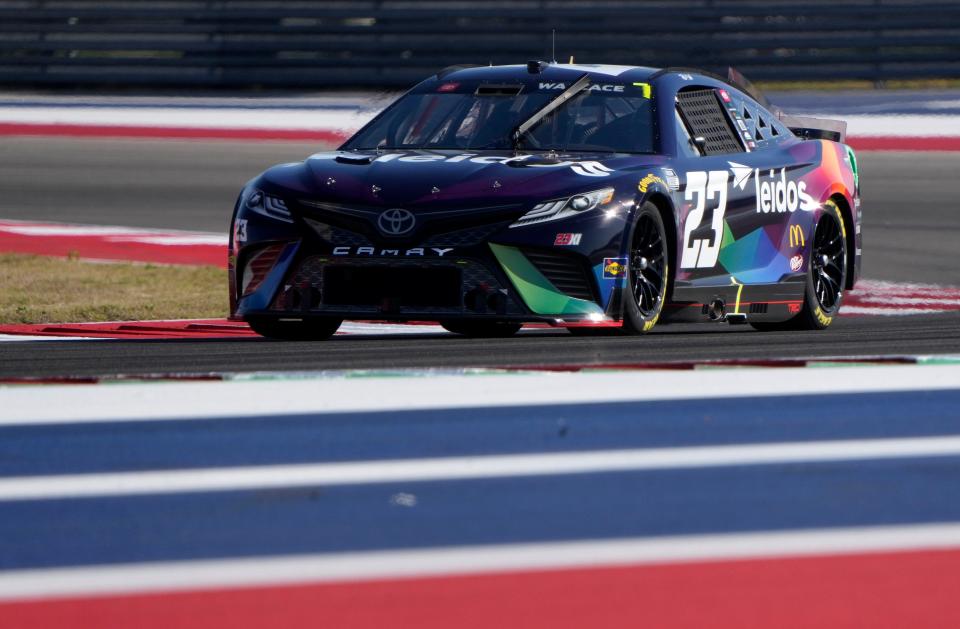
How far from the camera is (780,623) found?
331 cm

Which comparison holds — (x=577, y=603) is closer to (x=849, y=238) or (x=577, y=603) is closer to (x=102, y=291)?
(x=849, y=238)

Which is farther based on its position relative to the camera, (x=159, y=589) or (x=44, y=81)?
(x=44, y=81)

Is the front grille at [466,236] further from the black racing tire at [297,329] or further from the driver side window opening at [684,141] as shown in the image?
the driver side window opening at [684,141]

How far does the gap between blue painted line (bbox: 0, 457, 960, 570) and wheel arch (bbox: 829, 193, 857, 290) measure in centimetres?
570

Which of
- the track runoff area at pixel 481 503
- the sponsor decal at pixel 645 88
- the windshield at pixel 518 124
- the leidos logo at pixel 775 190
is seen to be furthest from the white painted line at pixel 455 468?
the leidos logo at pixel 775 190

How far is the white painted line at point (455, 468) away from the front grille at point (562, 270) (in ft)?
9.32

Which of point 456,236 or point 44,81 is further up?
point 456,236

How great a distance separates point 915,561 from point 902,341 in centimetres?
434

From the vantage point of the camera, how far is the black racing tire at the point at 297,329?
341 inches

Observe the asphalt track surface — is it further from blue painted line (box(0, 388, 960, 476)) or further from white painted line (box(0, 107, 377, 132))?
white painted line (box(0, 107, 377, 132))

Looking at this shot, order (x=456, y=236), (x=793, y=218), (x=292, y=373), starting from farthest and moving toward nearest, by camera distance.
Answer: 1. (x=793, y=218)
2. (x=456, y=236)
3. (x=292, y=373)

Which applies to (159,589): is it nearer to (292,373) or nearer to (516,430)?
(516,430)

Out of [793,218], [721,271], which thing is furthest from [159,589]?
[793,218]

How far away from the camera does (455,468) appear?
466cm
